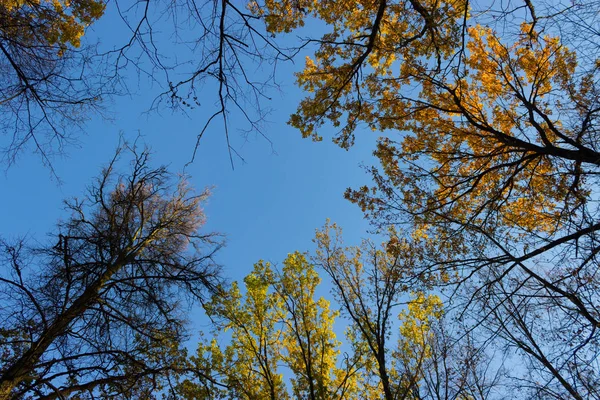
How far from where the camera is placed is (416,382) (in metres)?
8.27

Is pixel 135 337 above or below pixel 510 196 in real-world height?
below

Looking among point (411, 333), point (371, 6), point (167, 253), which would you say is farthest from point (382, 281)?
point (371, 6)

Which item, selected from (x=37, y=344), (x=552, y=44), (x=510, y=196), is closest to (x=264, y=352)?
(x=37, y=344)

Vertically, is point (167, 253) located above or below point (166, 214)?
below

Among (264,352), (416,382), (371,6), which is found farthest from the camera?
(264,352)

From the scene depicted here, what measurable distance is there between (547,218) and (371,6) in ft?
16.5

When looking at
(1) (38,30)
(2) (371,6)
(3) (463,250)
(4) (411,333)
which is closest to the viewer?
(1) (38,30)

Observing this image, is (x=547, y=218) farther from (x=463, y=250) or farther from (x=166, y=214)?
(x=166, y=214)

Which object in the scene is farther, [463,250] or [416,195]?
[416,195]

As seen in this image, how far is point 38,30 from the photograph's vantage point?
427 cm

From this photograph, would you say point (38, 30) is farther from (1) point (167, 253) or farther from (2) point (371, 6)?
(1) point (167, 253)

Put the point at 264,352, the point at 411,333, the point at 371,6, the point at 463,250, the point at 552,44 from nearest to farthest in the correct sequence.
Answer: the point at 371,6 < the point at 463,250 < the point at 552,44 < the point at 264,352 < the point at 411,333

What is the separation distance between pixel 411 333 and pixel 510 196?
16.3 feet

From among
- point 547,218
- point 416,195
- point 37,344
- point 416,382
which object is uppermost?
point 416,195
